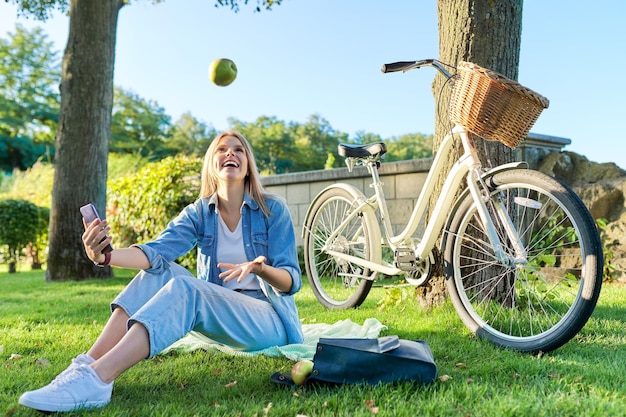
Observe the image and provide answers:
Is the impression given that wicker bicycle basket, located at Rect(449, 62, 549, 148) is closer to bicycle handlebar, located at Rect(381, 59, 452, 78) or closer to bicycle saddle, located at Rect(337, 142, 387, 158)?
bicycle handlebar, located at Rect(381, 59, 452, 78)

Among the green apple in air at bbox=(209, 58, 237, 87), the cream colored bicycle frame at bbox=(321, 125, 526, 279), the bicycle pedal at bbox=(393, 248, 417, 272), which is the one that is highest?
the green apple in air at bbox=(209, 58, 237, 87)

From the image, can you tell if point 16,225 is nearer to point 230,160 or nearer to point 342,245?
point 342,245

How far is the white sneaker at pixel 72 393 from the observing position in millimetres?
1836

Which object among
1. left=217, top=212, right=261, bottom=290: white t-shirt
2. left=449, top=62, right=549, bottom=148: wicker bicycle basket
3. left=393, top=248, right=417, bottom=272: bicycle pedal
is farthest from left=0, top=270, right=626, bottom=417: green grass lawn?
left=449, top=62, right=549, bottom=148: wicker bicycle basket

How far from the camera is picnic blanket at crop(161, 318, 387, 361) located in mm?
2514

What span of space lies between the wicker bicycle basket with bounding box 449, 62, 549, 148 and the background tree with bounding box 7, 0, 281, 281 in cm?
486

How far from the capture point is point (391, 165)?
5879 millimetres

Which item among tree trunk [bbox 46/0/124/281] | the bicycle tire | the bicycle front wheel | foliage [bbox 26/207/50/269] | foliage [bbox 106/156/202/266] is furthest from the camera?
foliage [bbox 26/207/50/269]

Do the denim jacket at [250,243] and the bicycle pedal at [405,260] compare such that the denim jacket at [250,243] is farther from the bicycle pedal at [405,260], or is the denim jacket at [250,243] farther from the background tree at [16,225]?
the background tree at [16,225]

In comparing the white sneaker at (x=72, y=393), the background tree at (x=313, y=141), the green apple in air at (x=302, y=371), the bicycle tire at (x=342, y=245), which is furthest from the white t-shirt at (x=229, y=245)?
the background tree at (x=313, y=141)

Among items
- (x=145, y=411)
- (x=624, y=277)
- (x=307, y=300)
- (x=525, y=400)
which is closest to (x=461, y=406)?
(x=525, y=400)

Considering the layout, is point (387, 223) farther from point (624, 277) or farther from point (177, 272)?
point (624, 277)

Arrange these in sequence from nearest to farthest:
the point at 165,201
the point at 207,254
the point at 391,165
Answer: the point at 207,254, the point at 391,165, the point at 165,201

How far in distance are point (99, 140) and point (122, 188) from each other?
6.50 feet
